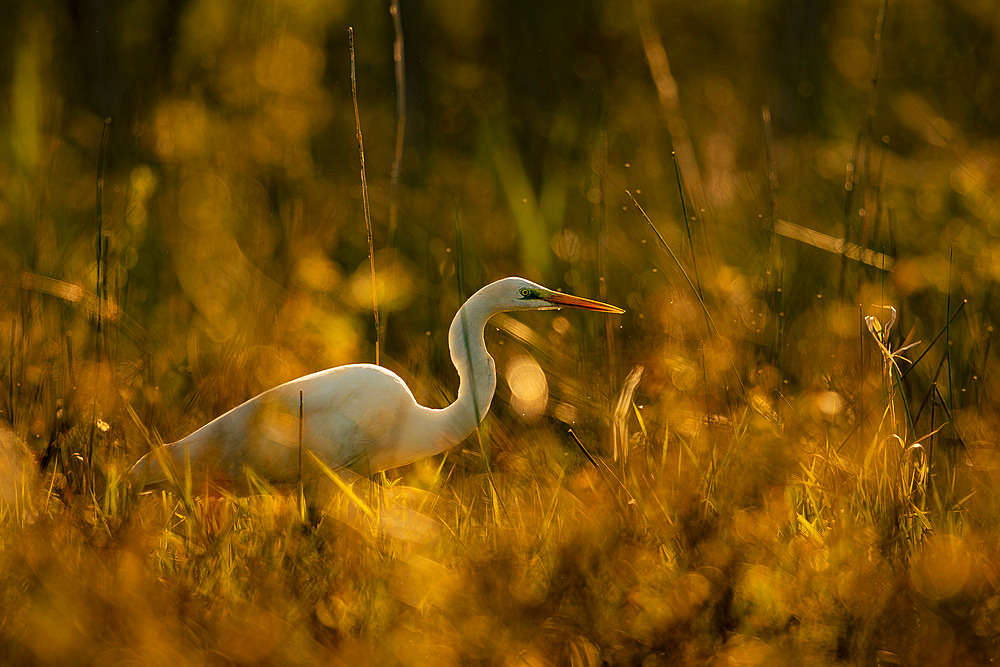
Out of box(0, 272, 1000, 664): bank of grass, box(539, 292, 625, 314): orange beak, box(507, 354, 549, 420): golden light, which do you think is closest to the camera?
box(0, 272, 1000, 664): bank of grass

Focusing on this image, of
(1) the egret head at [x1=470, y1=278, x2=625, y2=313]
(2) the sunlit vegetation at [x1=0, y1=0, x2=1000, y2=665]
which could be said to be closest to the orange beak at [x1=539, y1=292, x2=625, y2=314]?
(1) the egret head at [x1=470, y1=278, x2=625, y2=313]

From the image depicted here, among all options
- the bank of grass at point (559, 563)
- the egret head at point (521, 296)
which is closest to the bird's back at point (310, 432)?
the bank of grass at point (559, 563)

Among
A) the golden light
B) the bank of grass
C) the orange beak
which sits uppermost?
the orange beak

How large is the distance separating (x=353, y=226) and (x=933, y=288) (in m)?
1.92

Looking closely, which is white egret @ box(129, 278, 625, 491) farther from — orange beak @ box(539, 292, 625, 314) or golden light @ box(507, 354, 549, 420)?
golden light @ box(507, 354, 549, 420)

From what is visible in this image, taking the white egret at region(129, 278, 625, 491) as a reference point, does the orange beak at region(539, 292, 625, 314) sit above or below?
above

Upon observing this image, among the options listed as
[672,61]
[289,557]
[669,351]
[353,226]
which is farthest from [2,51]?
[289,557]

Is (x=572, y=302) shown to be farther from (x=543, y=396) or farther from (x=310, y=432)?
(x=310, y=432)

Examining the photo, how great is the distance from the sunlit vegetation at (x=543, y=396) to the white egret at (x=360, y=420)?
67 millimetres

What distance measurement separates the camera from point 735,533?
143 cm

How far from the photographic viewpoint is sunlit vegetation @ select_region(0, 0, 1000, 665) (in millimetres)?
1305

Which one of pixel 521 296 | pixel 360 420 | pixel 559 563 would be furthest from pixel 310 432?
pixel 559 563

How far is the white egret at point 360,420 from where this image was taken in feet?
6.23

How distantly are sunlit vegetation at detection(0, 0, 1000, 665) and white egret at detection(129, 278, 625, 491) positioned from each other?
7cm
